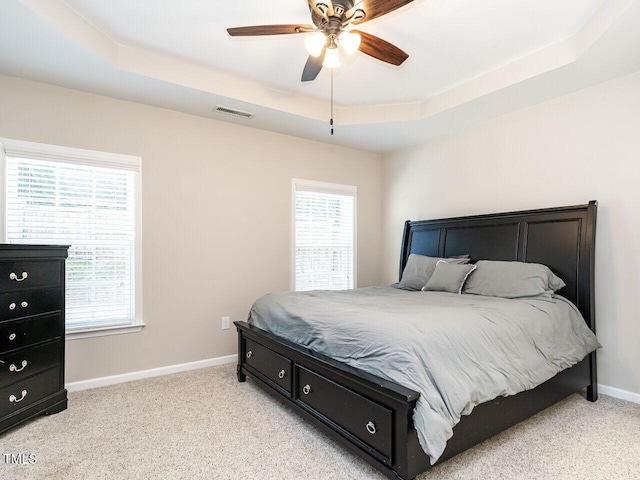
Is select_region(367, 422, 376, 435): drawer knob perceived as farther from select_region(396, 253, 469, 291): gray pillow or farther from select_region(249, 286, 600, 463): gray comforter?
select_region(396, 253, 469, 291): gray pillow

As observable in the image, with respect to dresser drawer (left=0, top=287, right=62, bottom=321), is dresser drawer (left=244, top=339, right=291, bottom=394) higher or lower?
lower

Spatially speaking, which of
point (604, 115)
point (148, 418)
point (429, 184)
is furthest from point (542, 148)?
point (148, 418)

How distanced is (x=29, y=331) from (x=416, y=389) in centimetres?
247

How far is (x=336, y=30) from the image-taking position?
6.91 ft

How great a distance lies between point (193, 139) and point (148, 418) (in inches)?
97.5

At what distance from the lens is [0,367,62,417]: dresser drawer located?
2.27m

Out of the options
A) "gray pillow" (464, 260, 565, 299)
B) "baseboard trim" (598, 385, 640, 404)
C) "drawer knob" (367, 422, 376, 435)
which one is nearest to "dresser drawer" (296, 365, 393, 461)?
"drawer knob" (367, 422, 376, 435)

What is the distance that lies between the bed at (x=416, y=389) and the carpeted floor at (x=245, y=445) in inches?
5.1

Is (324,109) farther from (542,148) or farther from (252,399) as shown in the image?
(252,399)

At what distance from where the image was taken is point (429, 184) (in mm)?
4473

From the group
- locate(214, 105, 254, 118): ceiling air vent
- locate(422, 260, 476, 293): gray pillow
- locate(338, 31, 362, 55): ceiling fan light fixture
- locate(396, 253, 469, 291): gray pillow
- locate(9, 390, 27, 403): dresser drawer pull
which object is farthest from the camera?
locate(396, 253, 469, 291): gray pillow

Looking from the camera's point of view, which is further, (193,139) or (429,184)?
(429,184)

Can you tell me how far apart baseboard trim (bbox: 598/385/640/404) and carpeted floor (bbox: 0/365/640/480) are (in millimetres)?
90

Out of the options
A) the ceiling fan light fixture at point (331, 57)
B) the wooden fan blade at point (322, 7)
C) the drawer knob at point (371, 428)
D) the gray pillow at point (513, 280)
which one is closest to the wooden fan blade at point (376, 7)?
the wooden fan blade at point (322, 7)
